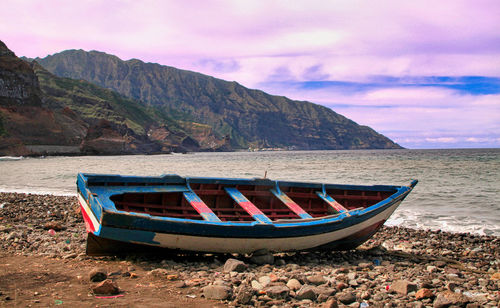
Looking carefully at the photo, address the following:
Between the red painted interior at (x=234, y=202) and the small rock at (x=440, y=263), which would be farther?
the red painted interior at (x=234, y=202)

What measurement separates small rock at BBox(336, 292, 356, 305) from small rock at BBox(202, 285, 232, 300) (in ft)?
5.68

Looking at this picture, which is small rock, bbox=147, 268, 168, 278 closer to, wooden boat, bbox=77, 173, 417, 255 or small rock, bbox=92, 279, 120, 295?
wooden boat, bbox=77, 173, 417, 255

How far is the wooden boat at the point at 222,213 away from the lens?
7410 millimetres

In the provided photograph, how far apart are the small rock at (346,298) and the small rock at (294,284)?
668 mm

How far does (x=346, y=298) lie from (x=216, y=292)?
79.3 inches

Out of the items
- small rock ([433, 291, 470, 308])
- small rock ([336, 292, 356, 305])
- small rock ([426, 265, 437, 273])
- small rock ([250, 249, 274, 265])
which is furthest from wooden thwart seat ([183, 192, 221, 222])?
small rock ([426, 265, 437, 273])

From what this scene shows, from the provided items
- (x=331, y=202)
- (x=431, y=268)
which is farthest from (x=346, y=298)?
(x=331, y=202)

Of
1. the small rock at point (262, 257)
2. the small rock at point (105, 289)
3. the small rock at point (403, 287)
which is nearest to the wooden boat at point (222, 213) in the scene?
the small rock at point (262, 257)

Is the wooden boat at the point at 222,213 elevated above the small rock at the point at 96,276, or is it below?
above

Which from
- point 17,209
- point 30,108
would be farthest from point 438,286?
point 30,108

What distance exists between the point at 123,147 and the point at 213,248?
178268 millimetres

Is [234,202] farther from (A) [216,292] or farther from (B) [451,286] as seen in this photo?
(B) [451,286]

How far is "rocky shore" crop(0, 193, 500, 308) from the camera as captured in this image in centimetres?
580

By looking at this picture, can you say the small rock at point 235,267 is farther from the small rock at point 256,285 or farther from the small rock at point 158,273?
the small rock at point 158,273
